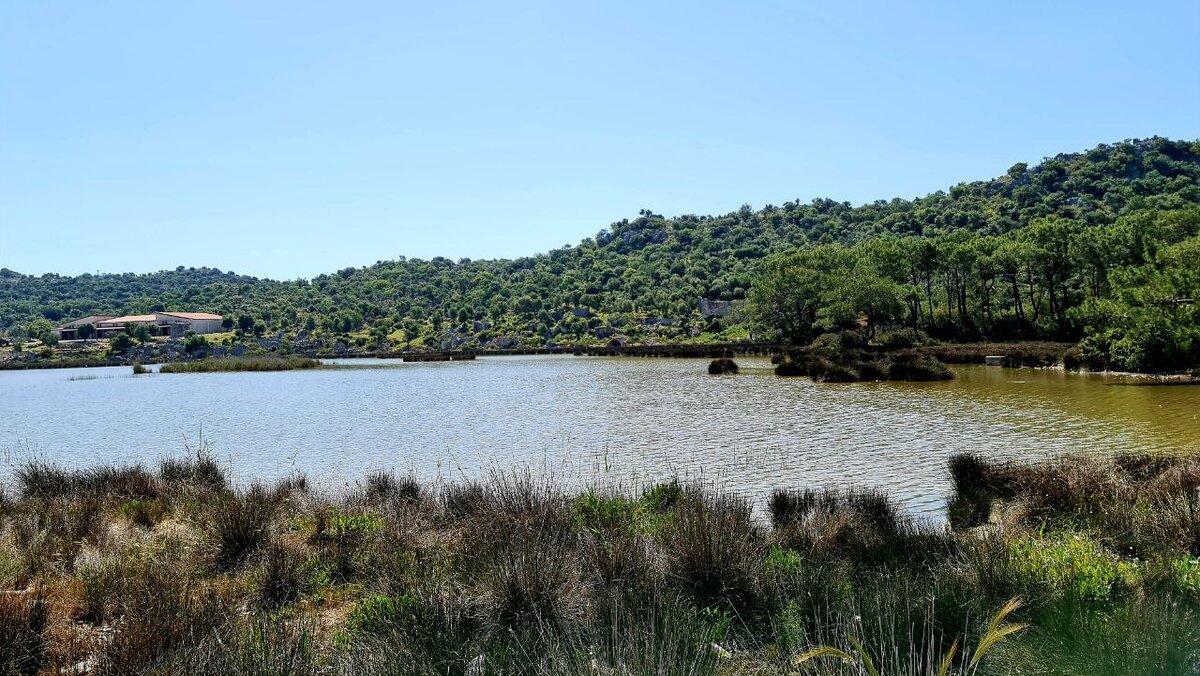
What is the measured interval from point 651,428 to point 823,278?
52.7 m

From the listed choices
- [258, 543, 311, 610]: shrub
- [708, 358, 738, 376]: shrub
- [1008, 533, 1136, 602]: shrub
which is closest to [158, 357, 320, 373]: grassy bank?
[708, 358, 738, 376]: shrub

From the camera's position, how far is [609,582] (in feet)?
20.1

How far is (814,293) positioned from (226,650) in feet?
230

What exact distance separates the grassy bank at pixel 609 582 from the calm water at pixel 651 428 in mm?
3453

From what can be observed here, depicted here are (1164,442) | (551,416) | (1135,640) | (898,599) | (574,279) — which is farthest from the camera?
(574,279)

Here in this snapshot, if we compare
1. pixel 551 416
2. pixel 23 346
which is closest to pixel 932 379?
pixel 551 416

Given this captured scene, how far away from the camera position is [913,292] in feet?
218

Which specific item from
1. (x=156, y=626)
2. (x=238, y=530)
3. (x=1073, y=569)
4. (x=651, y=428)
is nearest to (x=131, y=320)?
(x=651, y=428)

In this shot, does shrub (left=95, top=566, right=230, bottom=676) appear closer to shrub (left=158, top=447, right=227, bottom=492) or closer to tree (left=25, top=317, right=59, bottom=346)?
shrub (left=158, top=447, right=227, bottom=492)

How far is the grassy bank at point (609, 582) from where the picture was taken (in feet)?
13.3

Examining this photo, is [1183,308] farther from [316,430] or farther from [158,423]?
[158,423]

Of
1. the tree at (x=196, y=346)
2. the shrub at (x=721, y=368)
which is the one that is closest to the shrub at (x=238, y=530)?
the shrub at (x=721, y=368)

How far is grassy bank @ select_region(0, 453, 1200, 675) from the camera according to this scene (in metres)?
4.06

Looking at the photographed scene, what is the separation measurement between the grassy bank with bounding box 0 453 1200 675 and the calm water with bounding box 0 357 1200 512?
3.45 meters
